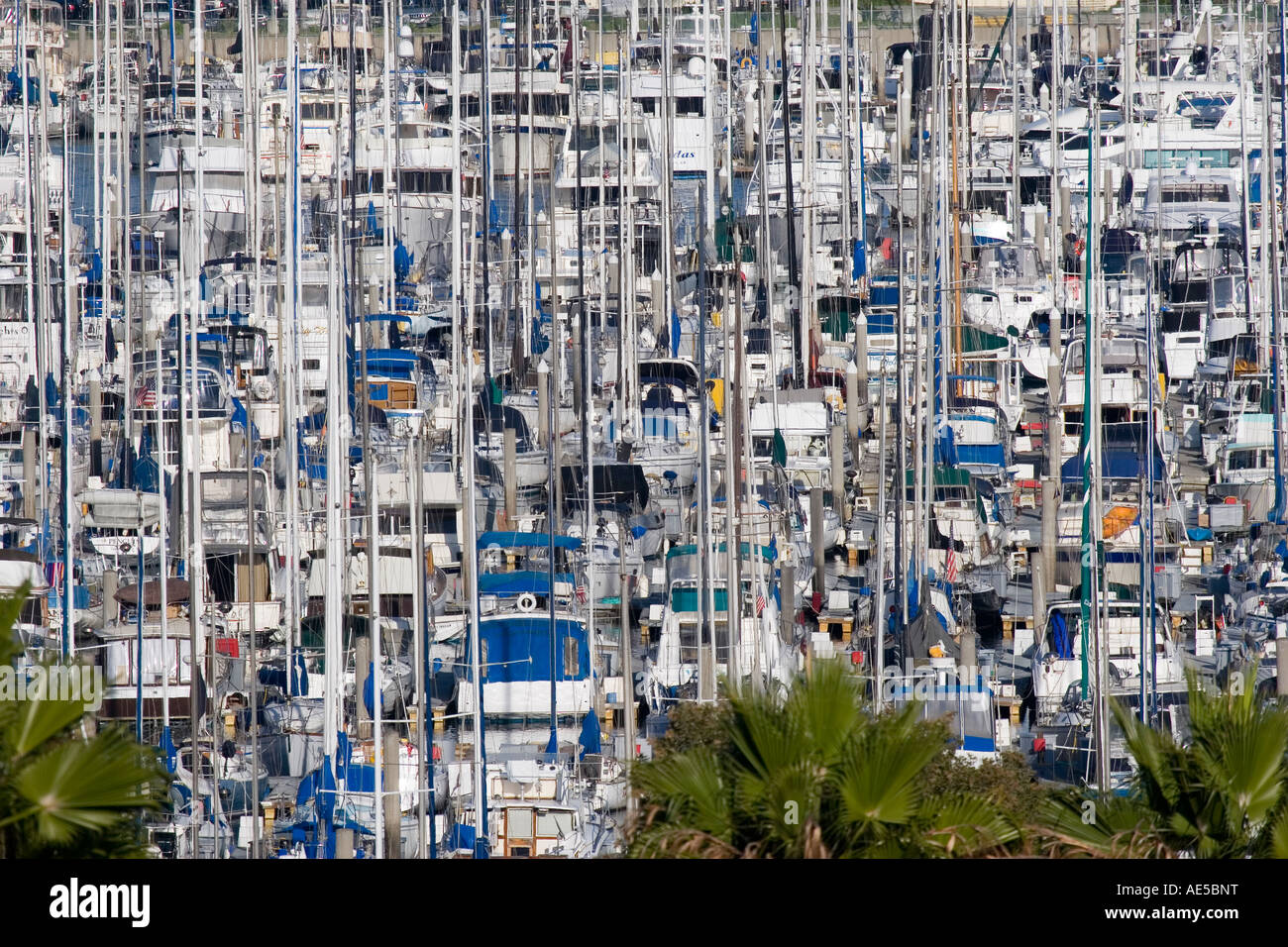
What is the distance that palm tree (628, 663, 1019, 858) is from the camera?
6.69 metres

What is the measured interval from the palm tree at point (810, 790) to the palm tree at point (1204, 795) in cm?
48

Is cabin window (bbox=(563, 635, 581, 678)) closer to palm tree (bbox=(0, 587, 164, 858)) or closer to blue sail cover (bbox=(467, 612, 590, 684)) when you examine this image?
blue sail cover (bbox=(467, 612, 590, 684))

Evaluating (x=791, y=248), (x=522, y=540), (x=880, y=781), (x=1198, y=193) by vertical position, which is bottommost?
(x=880, y=781)

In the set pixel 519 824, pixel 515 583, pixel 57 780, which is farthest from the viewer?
pixel 515 583

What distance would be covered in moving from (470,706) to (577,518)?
5166 millimetres

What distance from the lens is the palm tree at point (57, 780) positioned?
605 centimetres

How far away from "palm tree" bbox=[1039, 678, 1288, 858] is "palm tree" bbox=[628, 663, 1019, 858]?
479 millimetres

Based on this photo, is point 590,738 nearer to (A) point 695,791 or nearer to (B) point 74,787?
(A) point 695,791

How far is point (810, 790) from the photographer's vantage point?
6746 millimetres

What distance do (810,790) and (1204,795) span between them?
1626 mm

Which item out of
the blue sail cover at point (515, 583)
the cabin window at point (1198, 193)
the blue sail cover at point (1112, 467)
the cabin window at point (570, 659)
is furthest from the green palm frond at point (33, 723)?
the cabin window at point (1198, 193)

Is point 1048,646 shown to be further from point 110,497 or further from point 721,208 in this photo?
point 721,208

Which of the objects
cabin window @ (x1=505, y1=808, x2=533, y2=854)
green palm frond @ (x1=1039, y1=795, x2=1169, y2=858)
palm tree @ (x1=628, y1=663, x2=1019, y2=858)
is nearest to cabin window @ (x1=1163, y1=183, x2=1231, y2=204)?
cabin window @ (x1=505, y1=808, x2=533, y2=854)

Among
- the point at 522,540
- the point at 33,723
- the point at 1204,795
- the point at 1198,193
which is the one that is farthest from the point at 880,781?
the point at 1198,193
